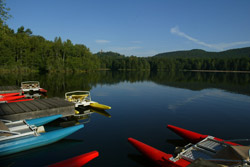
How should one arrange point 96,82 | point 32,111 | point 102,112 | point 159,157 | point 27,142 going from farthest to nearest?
point 96,82
point 102,112
point 32,111
point 27,142
point 159,157

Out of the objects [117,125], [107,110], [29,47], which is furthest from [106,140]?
[29,47]

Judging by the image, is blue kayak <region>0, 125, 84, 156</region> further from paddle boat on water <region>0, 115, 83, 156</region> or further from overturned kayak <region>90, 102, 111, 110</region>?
overturned kayak <region>90, 102, 111, 110</region>

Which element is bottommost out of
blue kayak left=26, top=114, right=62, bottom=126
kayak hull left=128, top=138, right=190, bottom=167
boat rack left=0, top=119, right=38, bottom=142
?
kayak hull left=128, top=138, right=190, bottom=167

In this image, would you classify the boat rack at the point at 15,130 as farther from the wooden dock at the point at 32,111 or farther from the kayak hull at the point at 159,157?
the kayak hull at the point at 159,157

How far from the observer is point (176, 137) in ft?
36.3

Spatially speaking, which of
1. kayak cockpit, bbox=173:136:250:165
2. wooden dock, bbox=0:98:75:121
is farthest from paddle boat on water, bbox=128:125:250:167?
wooden dock, bbox=0:98:75:121

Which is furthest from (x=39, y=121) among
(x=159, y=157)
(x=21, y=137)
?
(x=159, y=157)

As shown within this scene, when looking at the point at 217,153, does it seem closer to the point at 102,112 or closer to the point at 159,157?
the point at 159,157

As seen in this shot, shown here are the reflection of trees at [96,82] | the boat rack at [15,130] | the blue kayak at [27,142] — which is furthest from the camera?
the reflection of trees at [96,82]

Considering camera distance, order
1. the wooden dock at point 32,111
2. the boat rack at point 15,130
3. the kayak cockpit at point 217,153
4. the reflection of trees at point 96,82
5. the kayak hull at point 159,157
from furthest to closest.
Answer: the reflection of trees at point 96,82, the wooden dock at point 32,111, the boat rack at point 15,130, the kayak hull at point 159,157, the kayak cockpit at point 217,153

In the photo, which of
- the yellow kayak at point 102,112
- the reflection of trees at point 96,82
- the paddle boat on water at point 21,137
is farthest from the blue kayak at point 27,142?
the reflection of trees at point 96,82

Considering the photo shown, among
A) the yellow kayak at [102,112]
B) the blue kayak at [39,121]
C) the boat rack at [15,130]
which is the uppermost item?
the boat rack at [15,130]

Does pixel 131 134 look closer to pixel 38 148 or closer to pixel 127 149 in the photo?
pixel 127 149

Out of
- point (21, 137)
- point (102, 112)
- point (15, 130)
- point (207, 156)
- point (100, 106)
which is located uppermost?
point (15, 130)
